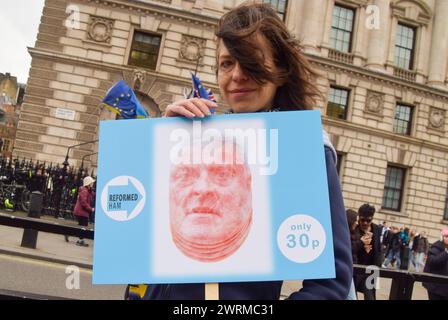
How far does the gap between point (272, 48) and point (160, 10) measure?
62.3 ft

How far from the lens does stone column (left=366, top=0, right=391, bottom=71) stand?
22.4m

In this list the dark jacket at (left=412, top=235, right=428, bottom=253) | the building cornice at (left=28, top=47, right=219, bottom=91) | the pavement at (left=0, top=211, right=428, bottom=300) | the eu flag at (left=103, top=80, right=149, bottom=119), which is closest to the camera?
the pavement at (left=0, top=211, right=428, bottom=300)

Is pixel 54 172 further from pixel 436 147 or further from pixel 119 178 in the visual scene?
pixel 436 147

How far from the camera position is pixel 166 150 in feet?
4.54

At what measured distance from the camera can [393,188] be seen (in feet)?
75.2

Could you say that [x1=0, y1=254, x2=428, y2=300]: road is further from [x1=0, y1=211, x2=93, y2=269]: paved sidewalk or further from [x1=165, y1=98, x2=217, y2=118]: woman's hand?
[x1=165, y1=98, x2=217, y2=118]: woman's hand

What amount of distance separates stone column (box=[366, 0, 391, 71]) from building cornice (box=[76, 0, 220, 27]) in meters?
9.61

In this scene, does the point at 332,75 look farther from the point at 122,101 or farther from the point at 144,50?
the point at 122,101

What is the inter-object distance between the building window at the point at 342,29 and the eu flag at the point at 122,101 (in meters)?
14.6

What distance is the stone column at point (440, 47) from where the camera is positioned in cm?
2367

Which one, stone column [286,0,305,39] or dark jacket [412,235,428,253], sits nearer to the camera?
dark jacket [412,235,428,253]

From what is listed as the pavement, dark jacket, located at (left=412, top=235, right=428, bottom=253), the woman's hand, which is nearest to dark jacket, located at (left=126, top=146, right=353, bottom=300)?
the woman's hand

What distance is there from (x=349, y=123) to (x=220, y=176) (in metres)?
21.6

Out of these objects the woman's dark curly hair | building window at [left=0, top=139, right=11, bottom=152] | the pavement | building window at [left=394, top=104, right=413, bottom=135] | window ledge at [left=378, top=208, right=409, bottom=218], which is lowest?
the pavement
